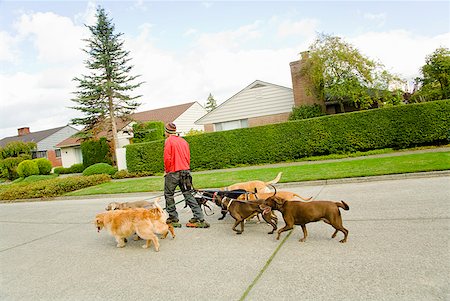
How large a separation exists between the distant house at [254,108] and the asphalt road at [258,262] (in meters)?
17.2

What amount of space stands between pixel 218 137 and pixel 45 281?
14.7 m

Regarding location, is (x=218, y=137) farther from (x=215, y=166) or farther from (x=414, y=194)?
(x=414, y=194)

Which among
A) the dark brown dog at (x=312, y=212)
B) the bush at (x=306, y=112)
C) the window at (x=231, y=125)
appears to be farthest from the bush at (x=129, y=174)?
the dark brown dog at (x=312, y=212)

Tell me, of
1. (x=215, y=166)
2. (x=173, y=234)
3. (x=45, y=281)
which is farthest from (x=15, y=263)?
(x=215, y=166)

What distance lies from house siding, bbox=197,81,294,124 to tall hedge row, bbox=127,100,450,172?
21.4 feet

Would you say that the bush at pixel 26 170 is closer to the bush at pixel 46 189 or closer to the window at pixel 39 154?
the bush at pixel 46 189

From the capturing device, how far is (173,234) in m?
5.74

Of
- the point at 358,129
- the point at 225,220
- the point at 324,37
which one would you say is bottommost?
the point at 225,220

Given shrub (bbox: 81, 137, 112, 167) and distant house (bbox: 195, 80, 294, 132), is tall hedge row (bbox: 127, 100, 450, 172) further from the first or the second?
shrub (bbox: 81, 137, 112, 167)

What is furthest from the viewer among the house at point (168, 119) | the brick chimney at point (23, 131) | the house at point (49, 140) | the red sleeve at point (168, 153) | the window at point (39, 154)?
the brick chimney at point (23, 131)

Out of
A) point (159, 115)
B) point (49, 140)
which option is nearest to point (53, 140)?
point (49, 140)

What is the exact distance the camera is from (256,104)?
24.3 metres

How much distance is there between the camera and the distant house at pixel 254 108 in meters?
23.6

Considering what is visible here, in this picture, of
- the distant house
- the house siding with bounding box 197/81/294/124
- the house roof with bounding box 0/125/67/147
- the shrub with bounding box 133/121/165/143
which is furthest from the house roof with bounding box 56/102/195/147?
the house siding with bounding box 197/81/294/124
